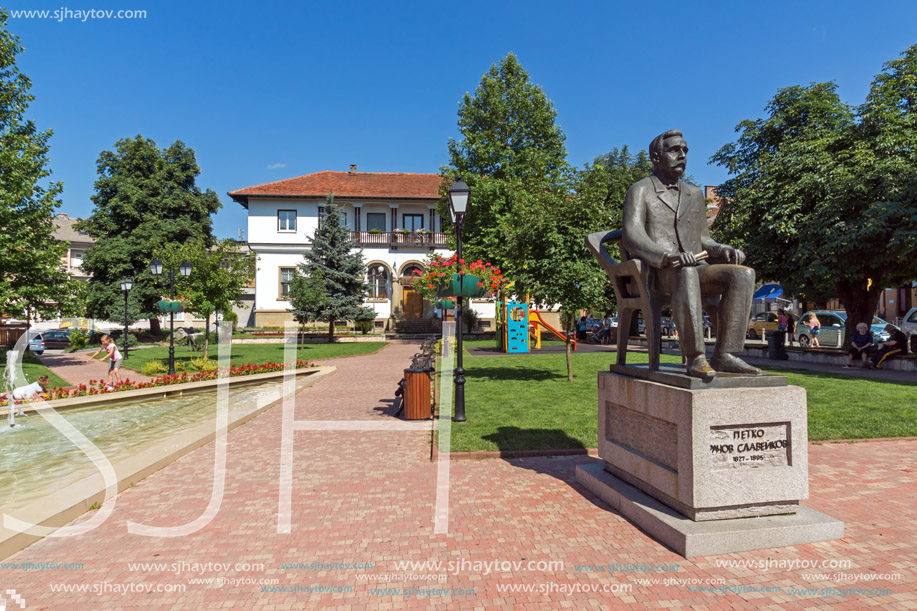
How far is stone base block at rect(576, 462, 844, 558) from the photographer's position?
155 inches

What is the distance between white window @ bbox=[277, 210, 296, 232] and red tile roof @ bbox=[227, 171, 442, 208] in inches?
55.7

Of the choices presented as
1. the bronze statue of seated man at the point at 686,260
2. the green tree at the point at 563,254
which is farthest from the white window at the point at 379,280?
the bronze statue of seated man at the point at 686,260

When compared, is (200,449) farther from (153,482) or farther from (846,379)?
(846,379)

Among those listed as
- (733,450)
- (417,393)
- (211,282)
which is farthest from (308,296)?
(733,450)

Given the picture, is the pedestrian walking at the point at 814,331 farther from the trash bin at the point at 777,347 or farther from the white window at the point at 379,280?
the white window at the point at 379,280

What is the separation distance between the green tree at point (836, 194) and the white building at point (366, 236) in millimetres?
24250

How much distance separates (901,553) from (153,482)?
23.9 ft

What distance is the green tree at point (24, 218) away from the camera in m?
18.1

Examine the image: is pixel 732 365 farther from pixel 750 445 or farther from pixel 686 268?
pixel 686 268

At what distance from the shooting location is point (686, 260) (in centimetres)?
429

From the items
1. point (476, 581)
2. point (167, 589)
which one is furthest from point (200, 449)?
point (476, 581)

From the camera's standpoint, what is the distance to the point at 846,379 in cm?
1309

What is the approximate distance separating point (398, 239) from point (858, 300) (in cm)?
3080

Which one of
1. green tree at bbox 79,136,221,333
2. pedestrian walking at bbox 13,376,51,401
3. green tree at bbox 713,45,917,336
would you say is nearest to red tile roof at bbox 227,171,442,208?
green tree at bbox 79,136,221,333
